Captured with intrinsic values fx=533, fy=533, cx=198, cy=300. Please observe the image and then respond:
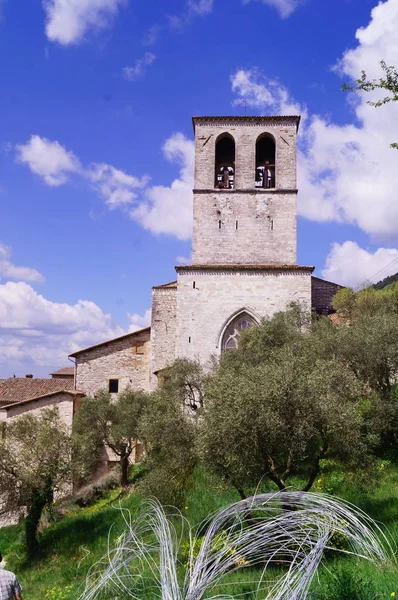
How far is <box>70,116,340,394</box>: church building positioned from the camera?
27.6 m

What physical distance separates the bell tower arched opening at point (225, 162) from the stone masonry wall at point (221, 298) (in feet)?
18.9

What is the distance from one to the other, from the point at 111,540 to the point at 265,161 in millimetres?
22456

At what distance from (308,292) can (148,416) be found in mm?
13461

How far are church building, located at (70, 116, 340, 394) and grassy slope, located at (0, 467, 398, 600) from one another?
8.44 metres

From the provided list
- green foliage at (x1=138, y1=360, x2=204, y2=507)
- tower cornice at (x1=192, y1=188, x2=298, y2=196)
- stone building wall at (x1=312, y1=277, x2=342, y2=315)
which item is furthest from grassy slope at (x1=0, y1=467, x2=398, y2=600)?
tower cornice at (x1=192, y1=188, x2=298, y2=196)

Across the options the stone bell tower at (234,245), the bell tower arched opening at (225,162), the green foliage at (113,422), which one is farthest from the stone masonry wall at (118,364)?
the bell tower arched opening at (225,162)

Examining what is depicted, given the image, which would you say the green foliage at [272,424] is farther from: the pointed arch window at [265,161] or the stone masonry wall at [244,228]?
the pointed arch window at [265,161]

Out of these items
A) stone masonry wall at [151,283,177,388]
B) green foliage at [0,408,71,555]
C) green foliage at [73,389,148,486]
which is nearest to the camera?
green foliage at [0,408,71,555]

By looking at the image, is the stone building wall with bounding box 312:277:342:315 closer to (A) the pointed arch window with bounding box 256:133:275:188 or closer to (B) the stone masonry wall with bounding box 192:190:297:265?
(B) the stone masonry wall with bounding box 192:190:297:265

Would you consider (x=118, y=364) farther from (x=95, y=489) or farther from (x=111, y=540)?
(x=111, y=540)

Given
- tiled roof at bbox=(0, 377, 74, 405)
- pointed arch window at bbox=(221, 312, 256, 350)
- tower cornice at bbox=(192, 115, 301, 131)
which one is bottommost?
tiled roof at bbox=(0, 377, 74, 405)

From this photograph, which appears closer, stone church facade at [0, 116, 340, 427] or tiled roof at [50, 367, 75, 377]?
stone church facade at [0, 116, 340, 427]

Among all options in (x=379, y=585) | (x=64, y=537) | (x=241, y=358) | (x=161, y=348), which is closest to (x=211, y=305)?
(x=161, y=348)

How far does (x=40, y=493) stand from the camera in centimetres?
1886
